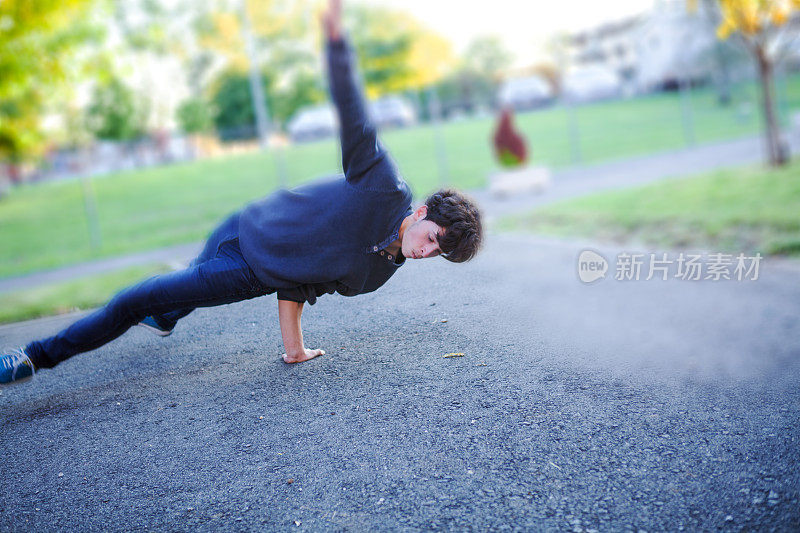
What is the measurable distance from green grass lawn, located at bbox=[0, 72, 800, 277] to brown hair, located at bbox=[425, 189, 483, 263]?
8079 millimetres

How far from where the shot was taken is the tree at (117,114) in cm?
2975

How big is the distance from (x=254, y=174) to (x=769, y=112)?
13540mm

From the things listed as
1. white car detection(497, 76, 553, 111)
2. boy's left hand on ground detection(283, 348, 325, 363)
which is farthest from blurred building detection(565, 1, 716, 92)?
boy's left hand on ground detection(283, 348, 325, 363)

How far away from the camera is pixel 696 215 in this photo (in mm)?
8289

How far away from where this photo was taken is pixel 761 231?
727cm

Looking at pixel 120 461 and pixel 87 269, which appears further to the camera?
pixel 87 269

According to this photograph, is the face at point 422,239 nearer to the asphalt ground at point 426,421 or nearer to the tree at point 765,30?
the asphalt ground at point 426,421

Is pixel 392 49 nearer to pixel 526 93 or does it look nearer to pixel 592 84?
pixel 526 93

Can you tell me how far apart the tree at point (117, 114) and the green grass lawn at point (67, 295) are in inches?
943

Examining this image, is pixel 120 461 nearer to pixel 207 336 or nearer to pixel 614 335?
pixel 207 336

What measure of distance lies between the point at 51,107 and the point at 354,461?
72.5 ft

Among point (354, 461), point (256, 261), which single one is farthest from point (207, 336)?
point (354, 461)

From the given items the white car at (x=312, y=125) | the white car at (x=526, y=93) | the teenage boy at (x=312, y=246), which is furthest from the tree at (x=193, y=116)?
the teenage boy at (x=312, y=246)

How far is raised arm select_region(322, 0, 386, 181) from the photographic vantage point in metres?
2.65
